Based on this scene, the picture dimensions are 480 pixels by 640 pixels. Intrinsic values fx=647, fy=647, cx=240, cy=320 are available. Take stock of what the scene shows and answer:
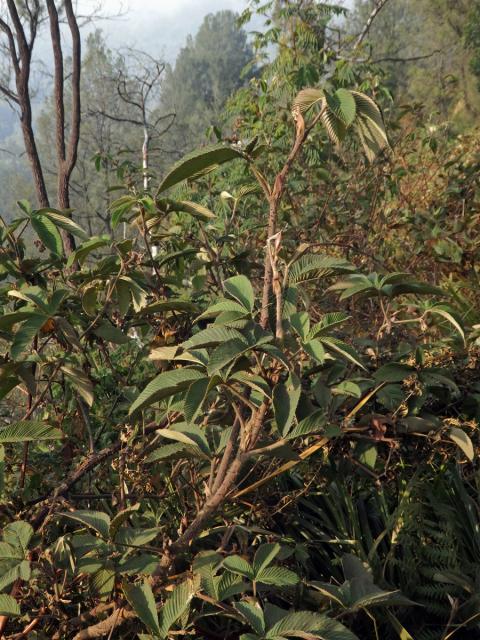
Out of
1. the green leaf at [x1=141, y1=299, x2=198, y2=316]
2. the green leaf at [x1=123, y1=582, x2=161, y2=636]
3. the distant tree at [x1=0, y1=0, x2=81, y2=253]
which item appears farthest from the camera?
the distant tree at [x1=0, y1=0, x2=81, y2=253]

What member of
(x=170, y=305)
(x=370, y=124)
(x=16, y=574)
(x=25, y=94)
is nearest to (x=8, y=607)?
(x=16, y=574)

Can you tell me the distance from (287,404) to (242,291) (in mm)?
220

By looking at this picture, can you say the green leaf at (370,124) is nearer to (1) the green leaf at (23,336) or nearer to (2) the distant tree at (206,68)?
(1) the green leaf at (23,336)

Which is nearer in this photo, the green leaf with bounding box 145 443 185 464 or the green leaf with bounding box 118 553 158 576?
the green leaf with bounding box 118 553 158 576

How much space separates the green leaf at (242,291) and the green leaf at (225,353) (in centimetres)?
12

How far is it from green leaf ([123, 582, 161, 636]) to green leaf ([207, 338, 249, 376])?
44 centimetres

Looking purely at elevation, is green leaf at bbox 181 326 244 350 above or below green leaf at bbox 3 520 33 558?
above

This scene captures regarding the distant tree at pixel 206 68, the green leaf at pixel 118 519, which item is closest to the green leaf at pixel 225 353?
the green leaf at pixel 118 519

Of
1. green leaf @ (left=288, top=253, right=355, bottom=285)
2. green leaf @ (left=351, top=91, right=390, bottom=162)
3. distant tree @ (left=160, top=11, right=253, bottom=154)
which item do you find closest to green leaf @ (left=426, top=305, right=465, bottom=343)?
green leaf @ (left=288, top=253, right=355, bottom=285)

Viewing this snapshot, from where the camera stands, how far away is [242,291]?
1.16 metres

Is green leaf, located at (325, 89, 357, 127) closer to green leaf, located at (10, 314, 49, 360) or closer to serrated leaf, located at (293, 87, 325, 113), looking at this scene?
serrated leaf, located at (293, 87, 325, 113)

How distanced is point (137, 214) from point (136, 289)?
0.39m

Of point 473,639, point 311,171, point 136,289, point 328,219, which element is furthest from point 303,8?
point 473,639

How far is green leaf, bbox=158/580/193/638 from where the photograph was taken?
1.09m
